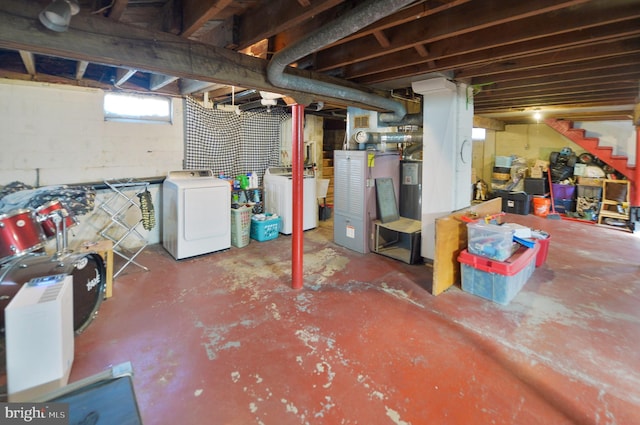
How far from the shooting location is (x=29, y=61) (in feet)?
10.2

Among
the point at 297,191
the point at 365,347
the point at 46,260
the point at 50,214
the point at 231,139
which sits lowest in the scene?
the point at 365,347

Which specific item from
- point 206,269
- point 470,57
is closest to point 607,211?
point 470,57

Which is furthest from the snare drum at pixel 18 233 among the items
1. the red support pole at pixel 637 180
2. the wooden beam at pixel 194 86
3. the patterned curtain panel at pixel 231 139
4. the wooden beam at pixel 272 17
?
the red support pole at pixel 637 180

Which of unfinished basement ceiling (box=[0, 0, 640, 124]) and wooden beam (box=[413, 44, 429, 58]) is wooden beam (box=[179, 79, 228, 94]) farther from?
wooden beam (box=[413, 44, 429, 58])

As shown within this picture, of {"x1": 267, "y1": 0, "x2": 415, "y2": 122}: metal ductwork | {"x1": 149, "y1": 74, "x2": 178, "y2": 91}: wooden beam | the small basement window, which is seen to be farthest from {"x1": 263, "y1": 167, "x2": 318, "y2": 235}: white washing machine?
{"x1": 149, "y1": 74, "x2": 178, "y2": 91}: wooden beam

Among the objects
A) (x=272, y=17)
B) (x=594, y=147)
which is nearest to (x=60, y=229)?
→ (x=272, y=17)

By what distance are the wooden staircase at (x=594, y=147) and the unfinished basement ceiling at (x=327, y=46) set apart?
3650mm

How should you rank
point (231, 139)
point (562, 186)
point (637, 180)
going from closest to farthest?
point (231, 139) → point (637, 180) → point (562, 186)

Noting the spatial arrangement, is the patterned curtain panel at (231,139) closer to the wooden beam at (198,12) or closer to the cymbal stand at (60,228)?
the cymbal stand at (60,228)

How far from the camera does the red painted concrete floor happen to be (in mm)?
1828

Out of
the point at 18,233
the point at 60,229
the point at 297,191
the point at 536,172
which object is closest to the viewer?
the point at 18,233

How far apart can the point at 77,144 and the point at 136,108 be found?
35.5 inches

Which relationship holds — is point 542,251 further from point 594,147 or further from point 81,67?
point 81,67

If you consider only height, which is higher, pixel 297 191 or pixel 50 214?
pixel 297 191
